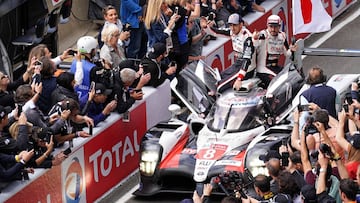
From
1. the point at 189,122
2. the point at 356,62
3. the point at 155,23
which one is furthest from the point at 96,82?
the point at 356,62

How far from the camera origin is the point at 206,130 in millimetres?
19484

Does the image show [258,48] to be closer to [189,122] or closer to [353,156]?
[189,122]

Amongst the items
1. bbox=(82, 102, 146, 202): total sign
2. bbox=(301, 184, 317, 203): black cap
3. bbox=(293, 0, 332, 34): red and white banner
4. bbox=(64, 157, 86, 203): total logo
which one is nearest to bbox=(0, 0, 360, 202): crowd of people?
bbox=(301, 184, 317, 203): black cap

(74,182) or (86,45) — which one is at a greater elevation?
(86,45)

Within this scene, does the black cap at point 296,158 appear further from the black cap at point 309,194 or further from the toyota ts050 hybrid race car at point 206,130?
the toyota ts050 hybrid race car at point 206,130

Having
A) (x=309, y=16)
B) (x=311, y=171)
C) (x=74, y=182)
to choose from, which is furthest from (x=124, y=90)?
(x=311, y=171)

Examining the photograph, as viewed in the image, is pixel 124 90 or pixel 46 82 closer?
pixel 46 82

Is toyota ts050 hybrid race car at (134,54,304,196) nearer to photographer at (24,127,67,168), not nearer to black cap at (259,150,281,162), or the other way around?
black cap at (259,150,281,162)

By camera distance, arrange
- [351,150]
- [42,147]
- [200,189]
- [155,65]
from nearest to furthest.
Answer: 1. [351,150]
2. [200,189]
3. [42,147]
4. [155,65]

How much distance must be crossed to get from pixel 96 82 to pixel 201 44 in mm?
4151

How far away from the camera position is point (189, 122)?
20.1 metres

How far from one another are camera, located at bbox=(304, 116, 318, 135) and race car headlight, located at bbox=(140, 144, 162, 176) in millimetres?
2350

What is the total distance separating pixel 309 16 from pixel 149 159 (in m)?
3.66

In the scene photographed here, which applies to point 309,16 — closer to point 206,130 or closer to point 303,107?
point 303,107
